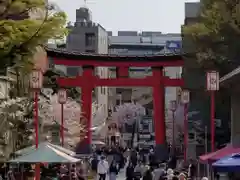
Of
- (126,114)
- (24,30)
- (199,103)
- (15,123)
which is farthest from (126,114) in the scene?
(24,30)

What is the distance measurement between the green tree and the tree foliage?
460 inches

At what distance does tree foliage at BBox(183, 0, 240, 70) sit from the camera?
25891mm

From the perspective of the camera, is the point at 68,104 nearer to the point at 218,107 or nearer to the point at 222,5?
the point at 218,107

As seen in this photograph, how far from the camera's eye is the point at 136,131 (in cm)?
10088

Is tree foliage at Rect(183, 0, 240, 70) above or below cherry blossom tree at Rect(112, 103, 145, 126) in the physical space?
above

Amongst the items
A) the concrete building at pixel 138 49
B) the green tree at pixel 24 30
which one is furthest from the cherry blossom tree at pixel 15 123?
the concrete building at pixel 138 49

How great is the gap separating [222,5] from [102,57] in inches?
880

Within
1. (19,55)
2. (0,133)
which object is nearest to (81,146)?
(0,133)

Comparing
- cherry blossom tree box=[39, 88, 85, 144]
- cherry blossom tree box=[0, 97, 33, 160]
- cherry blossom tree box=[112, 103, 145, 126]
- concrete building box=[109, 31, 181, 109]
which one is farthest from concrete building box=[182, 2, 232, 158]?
concrete building box=[109, 31, 181, 109]

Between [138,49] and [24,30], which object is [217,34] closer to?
[24,30]

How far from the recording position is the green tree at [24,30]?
45.9 feet

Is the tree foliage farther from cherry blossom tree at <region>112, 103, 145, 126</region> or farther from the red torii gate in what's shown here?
cherry blossom tree at <region>112, 103, 145, 126</region>

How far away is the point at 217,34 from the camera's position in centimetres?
2792

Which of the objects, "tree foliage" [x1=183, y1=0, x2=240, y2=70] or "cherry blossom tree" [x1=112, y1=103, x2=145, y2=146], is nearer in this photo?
"tree foliage" [x1=183, y1=0, x2=240, y2=70]
